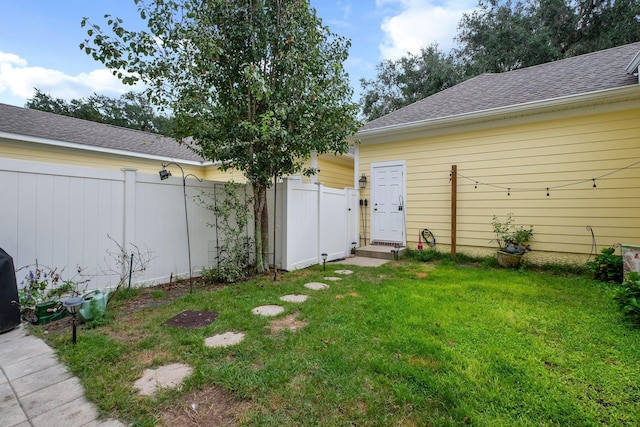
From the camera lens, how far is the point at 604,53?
21.7ft

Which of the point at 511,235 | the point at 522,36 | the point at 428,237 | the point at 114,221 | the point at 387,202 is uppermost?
the point at 522,36

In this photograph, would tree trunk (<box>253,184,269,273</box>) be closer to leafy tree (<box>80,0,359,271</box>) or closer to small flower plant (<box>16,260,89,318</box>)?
leafy tree (<box>80,0,359,271</box>)

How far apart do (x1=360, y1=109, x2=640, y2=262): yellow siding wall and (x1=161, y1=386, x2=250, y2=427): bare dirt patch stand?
5781 millimetres

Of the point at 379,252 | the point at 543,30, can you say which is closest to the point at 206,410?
the point at 379,252

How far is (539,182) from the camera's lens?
5410 mm

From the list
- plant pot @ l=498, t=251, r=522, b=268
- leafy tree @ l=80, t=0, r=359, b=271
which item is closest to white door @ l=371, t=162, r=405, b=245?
plant pot @ l=498, t=251, r=522, b=268

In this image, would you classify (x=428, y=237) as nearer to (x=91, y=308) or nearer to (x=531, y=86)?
(x=531, y=86)

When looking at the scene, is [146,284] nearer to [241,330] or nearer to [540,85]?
[241,330]

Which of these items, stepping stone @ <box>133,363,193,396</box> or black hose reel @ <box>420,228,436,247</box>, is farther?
black hose reel @ <box>420,228,436,247</box>

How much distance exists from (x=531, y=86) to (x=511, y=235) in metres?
3.26

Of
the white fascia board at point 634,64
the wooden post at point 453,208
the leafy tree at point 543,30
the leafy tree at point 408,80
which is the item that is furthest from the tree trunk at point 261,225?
the leafy tree at point 543,30

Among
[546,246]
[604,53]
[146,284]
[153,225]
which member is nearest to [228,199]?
[153,225]

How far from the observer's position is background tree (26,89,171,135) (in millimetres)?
18781

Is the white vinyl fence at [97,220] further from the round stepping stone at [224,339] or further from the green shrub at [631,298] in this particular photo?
the green shrub at [631,298]
